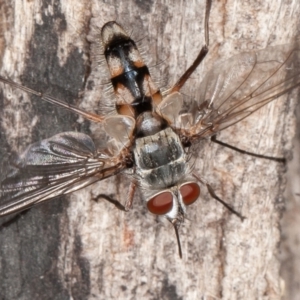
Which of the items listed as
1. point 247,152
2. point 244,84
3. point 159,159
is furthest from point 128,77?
point 247,152

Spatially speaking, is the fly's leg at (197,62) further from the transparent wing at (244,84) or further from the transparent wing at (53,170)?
the transparent wing at (53,170)

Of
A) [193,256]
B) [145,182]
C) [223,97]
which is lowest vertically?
[193,256]

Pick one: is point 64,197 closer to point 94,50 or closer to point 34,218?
point 34,218

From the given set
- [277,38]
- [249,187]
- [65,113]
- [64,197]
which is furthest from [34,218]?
[277,38]

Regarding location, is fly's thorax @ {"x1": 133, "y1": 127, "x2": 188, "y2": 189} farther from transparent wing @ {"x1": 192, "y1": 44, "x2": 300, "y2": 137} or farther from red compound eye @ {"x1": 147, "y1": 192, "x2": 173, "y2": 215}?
transparent wing @ {"x1": 192, "y1": 44, "x2": 300, "y2": 137}

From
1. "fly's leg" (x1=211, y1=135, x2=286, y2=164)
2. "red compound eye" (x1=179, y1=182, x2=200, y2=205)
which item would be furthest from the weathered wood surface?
"red compound eye" (x1=179, y1=182, x2=200, y2=205)

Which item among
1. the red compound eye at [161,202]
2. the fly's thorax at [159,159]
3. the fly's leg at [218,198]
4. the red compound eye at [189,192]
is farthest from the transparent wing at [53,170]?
the fly's leg at [218,198]
